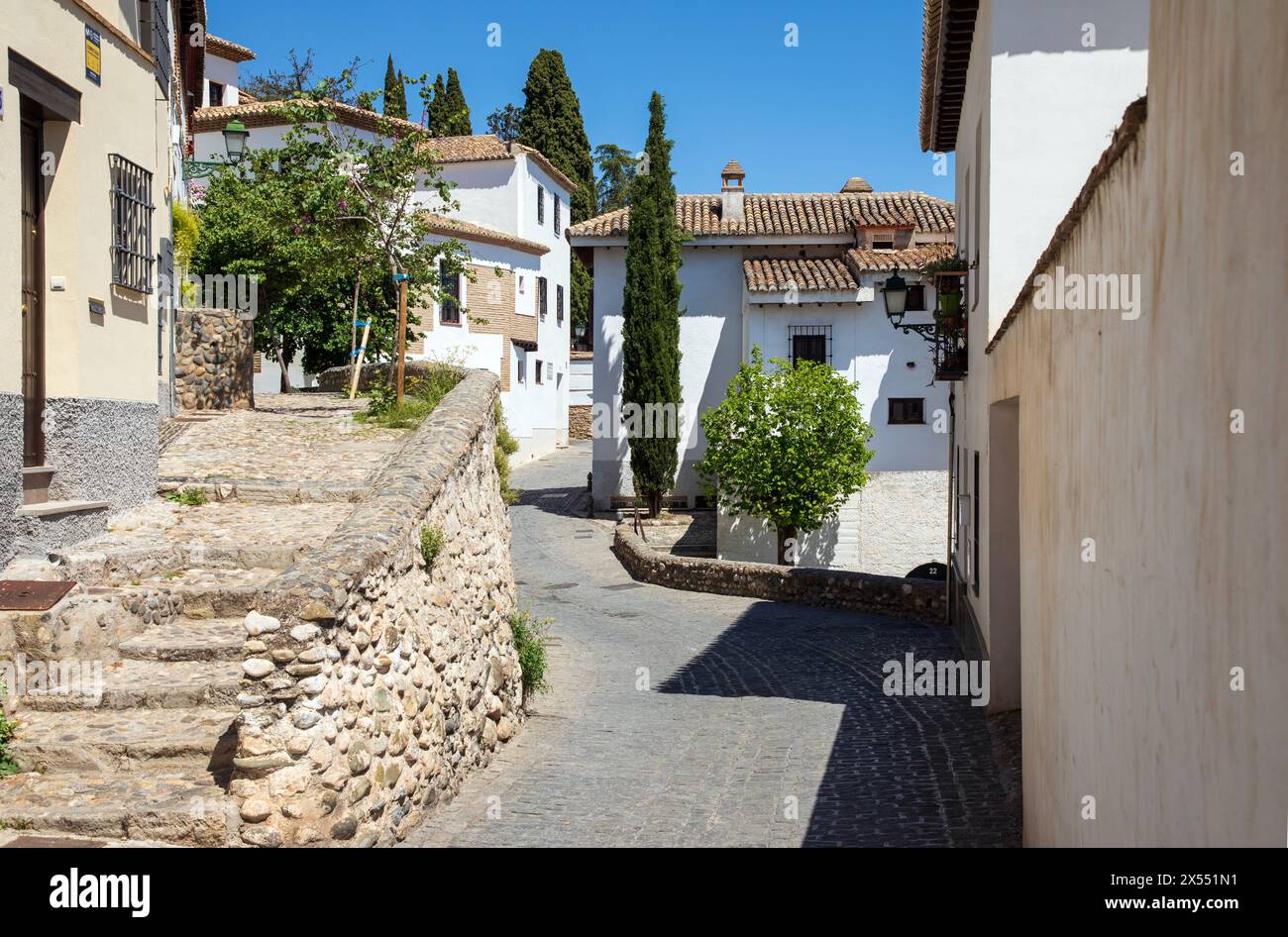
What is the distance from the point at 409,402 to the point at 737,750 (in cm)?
758

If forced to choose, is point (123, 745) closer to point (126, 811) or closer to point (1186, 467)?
point (126, 811)

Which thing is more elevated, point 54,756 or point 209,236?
point 209,236

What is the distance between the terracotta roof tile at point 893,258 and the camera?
26547 millimetres

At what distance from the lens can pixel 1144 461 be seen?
3.63m

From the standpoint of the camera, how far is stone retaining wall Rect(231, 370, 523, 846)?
19.7ft

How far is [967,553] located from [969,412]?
1738mm

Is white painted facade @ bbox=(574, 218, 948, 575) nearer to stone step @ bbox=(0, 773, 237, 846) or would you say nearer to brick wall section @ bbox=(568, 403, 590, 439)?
brick wall section @ bbox=(568, 403, 590, 439)

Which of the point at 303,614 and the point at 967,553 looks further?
the point at 967,553

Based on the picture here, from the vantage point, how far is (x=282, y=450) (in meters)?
12.7

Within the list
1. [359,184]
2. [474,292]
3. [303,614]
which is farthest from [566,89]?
[303,614]

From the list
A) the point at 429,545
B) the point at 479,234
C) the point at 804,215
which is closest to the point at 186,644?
the point at 429,545

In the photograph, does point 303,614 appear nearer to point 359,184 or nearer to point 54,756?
point 54,756

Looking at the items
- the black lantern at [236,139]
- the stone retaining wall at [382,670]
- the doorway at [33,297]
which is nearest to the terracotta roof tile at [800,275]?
the black lantern at [236,139]

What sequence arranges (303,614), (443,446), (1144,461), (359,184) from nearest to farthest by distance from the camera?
(1144,461)
(303,614)
(443,446)
(359,184)
